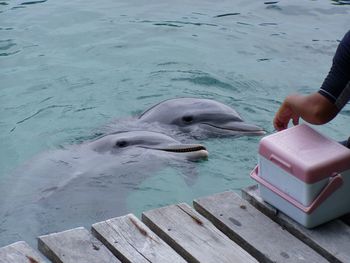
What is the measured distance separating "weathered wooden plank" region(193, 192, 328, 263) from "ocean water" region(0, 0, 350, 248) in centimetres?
204

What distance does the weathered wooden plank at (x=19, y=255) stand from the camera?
4016mm

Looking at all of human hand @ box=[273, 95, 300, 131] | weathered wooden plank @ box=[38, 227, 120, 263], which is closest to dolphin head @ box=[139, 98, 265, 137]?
human hand @ box=[273, 95, 300, 131]

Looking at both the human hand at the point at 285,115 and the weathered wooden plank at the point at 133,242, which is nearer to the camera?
the weathered wooden plank at the point at 133,242

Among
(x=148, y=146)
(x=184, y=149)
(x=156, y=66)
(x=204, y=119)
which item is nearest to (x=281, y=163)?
(x=184, y=149)

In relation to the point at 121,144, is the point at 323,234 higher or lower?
higher

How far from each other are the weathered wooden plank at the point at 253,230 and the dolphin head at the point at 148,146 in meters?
2.44

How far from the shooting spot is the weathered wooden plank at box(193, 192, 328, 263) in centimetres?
420

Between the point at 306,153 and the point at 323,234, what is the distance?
0.50 metres

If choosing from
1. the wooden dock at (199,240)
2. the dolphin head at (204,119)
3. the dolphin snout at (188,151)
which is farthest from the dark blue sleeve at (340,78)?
the dolphin head at (204,119)

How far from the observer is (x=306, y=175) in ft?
14.1

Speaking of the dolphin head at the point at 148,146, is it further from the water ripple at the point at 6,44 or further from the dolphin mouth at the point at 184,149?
the water ripple at the point at 6,44

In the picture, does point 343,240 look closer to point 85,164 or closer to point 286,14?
point 85,164

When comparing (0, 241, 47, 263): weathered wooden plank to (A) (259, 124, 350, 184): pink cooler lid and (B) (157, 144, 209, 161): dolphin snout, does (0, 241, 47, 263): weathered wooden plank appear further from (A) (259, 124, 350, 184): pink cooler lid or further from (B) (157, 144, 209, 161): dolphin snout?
(B) (157, 144, 209, 161): dolphin snout

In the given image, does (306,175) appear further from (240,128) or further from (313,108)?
(240,128)
